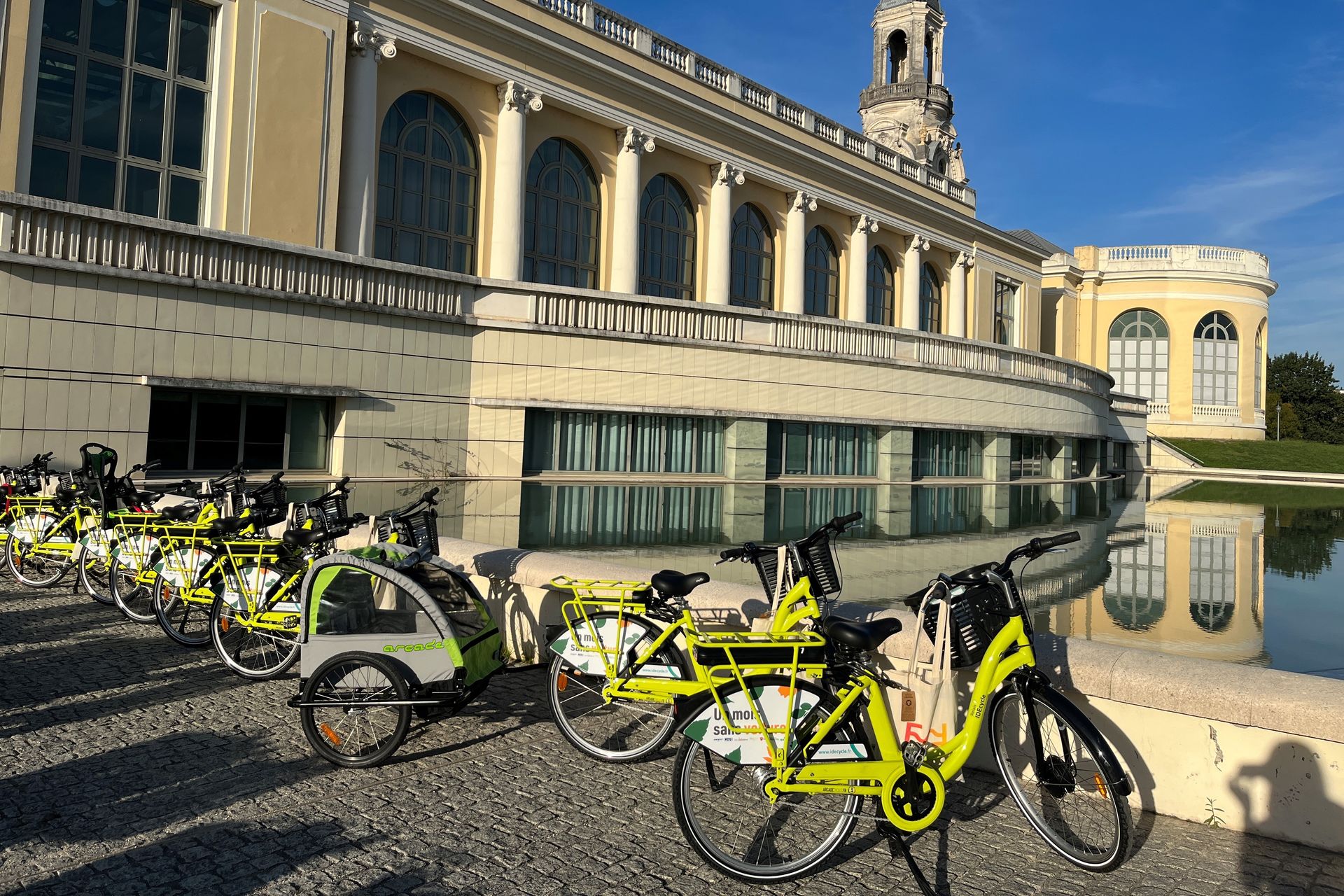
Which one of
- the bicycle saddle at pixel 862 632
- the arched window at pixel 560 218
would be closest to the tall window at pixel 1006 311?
the arched window at pixel 560 218

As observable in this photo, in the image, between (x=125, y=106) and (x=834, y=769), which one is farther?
(x=125, y=106)

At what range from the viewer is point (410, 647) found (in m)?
5.09

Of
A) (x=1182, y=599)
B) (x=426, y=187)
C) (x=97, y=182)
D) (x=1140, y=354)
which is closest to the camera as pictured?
(x=1182, y=599)

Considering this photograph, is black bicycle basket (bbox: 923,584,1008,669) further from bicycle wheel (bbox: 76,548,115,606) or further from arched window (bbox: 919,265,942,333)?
arched window (bbox: 919,265,942,333)

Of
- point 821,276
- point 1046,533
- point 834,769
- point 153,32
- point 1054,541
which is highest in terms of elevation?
point 153,32

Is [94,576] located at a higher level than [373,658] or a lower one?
lower

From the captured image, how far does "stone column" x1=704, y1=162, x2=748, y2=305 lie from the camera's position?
3490cm

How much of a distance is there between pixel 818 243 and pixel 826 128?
15.6ft

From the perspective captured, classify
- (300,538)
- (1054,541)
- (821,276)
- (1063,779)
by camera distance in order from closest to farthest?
1. (1063,779)
2. (1054,541)
3. (300,538)
4. (821,276)

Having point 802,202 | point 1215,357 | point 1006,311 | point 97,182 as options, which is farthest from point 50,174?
point 1215,357

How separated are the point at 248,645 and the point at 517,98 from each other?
24497 mm

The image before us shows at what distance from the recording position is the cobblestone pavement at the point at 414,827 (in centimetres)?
367

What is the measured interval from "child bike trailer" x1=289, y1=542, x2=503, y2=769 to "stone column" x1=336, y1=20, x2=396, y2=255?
69.3 ft

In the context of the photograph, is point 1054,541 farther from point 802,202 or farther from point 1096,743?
point 802,202
